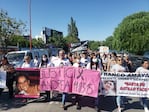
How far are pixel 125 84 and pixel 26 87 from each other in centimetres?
350

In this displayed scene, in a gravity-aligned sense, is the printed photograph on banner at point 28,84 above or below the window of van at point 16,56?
below

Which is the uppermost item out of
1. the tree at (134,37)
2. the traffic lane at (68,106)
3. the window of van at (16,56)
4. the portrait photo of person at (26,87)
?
the tree at (134,37)

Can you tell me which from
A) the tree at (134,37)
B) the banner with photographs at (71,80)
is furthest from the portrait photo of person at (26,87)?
the tree at (134,37)

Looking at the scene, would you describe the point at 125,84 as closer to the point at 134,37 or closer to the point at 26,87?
the point at 26,87

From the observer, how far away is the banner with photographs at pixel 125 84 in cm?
919

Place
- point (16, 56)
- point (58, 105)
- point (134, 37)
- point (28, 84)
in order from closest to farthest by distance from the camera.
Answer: point (58, 105) → point (28, 84) → point (16, 56) → point (134, 37)

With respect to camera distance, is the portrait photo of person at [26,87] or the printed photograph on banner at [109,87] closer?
the printed photograph on banner at [109,87]

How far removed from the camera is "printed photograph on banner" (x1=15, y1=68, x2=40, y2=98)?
10.7 metres

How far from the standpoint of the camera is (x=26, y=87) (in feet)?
35.3

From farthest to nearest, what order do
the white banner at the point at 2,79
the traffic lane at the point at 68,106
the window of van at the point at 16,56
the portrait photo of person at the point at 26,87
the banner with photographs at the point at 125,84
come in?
the window of van at the point at 16,56 → the white banner at the point at 2,79 → the portrait photo of person at the point at 26,87 → the traffic lane at the point at 68,106 → the banner with photographs at the point at 125,84

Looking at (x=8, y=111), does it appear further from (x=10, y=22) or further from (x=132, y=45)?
(x=132, y=45)

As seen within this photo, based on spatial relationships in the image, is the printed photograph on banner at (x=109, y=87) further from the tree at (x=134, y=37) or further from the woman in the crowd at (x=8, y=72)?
the tree at (x=134, y=37)

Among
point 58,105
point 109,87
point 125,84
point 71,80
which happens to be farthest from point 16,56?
point 125,84

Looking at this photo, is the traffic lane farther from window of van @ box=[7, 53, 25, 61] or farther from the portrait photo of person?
window of van @ box=[7, 53, 25, 61]
